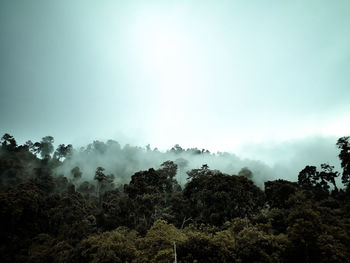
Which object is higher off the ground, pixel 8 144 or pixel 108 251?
pixel 8 144

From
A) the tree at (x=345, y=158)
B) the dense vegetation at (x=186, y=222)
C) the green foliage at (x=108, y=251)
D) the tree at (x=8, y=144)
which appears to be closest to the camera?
the dense vegetation at (x=186, y=222)

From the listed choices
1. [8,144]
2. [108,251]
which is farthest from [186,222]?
[8,144]

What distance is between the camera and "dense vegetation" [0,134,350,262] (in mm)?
15414

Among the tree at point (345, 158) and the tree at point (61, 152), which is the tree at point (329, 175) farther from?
the tree at point (61, 152)

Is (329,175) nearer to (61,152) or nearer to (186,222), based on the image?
(186,222)

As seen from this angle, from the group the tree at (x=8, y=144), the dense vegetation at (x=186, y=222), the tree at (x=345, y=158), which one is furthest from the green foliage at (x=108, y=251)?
the tree at (x=8, y=144)

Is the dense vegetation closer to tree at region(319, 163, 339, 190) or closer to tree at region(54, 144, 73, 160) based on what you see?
tree at region(319, 163, 339, 190)

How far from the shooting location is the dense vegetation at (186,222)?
50.6 ft

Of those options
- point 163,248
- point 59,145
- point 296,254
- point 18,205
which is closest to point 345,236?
point 296,254

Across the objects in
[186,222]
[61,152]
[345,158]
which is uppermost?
[61,152]

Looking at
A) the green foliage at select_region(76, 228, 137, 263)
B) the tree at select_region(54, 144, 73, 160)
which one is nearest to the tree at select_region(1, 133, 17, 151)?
the tree at select_region(54, 144, 73, 160)

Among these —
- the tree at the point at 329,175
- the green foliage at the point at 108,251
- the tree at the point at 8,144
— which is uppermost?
the tree at the point at 8,144

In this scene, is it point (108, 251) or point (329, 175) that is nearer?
point (108, 251)

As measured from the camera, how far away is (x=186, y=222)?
119 feet
